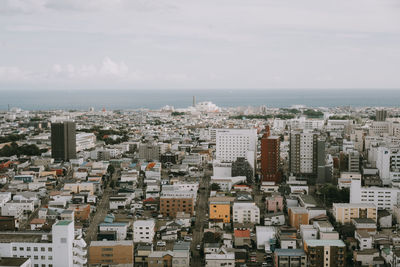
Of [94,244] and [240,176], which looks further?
[240,176]

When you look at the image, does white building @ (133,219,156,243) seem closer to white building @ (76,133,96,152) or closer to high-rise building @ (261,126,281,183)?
high-rise building @ (261,126,281,183)

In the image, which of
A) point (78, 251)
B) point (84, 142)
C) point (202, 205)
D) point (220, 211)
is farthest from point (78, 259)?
point (84, 142)

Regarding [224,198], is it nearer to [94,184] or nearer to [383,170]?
[94,184]

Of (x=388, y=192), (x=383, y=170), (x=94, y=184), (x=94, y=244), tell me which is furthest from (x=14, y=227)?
(x=383, y=170)

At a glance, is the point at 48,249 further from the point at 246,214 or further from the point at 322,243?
the point at 246,214

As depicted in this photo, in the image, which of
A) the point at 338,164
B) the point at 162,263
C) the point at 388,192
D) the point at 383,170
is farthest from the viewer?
the point at 338,164

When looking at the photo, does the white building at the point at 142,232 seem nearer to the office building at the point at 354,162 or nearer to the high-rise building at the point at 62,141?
the office building at the point at 354,162

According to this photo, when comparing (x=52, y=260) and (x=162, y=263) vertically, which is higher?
(x=52, y=260)
